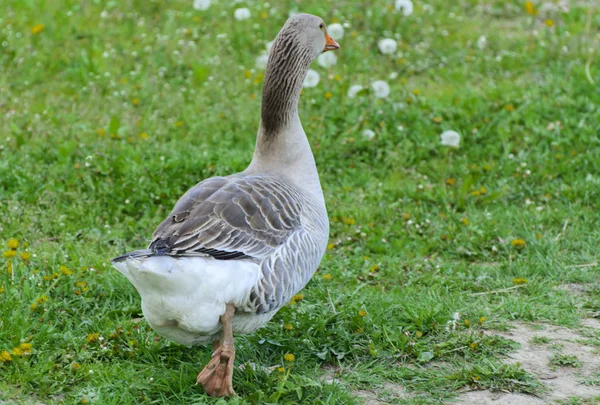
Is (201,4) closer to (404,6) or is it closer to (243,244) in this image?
(404,6)

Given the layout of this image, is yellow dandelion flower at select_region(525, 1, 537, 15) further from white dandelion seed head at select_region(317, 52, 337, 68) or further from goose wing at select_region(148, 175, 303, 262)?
goose wing at select_region(148, 175, 303, 262)

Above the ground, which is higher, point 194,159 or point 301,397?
point 194,159

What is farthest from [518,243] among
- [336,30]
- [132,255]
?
[132,255]

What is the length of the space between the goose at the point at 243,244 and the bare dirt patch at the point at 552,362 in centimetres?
117

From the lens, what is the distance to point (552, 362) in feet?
14.7

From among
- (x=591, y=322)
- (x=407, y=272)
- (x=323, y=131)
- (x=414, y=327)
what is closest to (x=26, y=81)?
(x=323, y=131)

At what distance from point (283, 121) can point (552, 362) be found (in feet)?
6.75

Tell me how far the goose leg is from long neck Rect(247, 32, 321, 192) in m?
1.22

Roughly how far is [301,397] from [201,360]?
2.18 feet

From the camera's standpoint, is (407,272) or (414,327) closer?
(414,327)

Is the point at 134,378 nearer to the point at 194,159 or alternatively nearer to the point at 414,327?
the point at 414,327

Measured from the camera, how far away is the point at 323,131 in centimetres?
745

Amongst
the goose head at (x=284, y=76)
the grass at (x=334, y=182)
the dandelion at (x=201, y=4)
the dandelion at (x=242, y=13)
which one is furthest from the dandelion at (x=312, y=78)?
the goose head at (x=284, y=76)

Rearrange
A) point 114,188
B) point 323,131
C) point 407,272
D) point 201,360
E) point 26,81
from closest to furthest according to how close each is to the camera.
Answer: point 201,360 → point 407,272 → point 114,188 → point 323,131 → point 26,81
